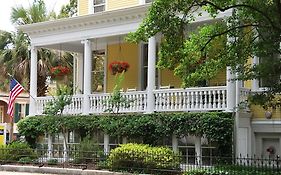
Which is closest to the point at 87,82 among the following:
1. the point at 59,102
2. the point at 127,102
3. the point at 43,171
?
the point at 59,102

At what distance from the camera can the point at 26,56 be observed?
34.2 meters

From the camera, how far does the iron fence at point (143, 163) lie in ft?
53.9

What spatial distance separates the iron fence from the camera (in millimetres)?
16422

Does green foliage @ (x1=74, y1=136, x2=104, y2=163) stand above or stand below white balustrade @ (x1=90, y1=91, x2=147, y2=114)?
below

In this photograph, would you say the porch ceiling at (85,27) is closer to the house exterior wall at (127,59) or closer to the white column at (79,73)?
the house exterior wall at (127,59)

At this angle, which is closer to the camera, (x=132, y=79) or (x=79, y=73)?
(x=132, y=79)

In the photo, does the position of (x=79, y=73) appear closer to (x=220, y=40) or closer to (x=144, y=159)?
(x=144, y=159)

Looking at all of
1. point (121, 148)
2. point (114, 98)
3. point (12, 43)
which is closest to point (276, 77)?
point (121, 148)

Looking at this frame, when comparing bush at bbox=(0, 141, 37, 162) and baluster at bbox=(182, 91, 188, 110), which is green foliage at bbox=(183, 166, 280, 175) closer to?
baluster at bbox=(182, 91, 188, 110)

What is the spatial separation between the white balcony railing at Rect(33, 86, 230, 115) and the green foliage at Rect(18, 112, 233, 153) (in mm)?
554

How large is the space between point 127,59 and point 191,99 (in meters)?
7.14

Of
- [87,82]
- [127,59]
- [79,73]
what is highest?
[127,59]

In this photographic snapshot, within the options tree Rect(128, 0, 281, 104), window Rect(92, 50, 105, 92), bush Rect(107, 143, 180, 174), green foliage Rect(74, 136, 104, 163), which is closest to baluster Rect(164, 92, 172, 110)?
bush Rect(107, 143, 180, 174)

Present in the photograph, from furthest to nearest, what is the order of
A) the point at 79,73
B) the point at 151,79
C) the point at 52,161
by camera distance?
the point at 79,73
the point at 52,161
the point at 151,79
